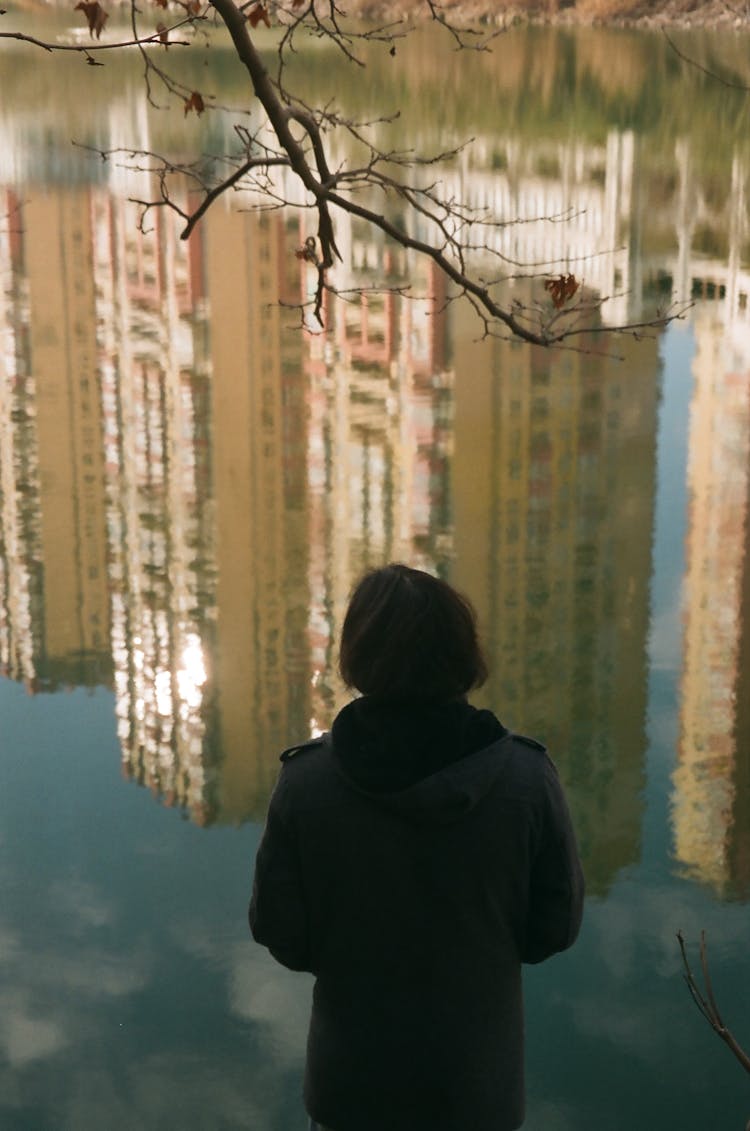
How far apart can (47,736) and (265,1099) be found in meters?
3.04

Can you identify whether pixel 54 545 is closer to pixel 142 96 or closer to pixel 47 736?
pixel 47 736

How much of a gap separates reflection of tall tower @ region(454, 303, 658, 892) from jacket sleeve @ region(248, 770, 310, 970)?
413cm

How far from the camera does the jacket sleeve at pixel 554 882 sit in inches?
84.4

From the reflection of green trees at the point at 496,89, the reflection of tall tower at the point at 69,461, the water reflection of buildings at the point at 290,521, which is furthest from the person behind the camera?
the reflection of green trees at the point at 496,89

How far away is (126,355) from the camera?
16.9 meters

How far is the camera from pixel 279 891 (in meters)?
2.21

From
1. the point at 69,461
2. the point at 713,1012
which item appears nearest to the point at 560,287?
the point at 713,1012

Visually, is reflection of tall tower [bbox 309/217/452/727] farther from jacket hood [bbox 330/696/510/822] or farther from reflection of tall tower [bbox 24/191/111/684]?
jacket hood [bbox 330/696/510/822]

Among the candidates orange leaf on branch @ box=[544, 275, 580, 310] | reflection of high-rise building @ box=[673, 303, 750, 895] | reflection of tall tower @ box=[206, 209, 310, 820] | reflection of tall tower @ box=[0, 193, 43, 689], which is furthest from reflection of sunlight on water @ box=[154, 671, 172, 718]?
orange leaf on branch @ box=[544, 275, 580, 310]

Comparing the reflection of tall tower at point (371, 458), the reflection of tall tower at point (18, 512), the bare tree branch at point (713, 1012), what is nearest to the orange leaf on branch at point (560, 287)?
the reflection of tall tower at point (371, 458)

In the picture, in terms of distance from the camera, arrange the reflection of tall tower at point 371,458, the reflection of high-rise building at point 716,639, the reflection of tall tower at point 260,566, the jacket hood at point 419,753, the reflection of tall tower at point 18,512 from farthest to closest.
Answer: the reflection of tall tower at point 371,458
the reflection of tall tower at point 18,512
the reflection of tall tower at point 260,566
the reflection of high-rise building at point 716,639
the jacket hood at point 419,753

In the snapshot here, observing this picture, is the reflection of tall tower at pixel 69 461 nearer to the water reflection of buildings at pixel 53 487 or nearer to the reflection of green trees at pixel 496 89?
the water reflection of buildings at pixel 53 487

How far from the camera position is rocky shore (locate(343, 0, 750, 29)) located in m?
35.7

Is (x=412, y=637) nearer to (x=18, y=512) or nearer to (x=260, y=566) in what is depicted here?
(x=260, y=566)
